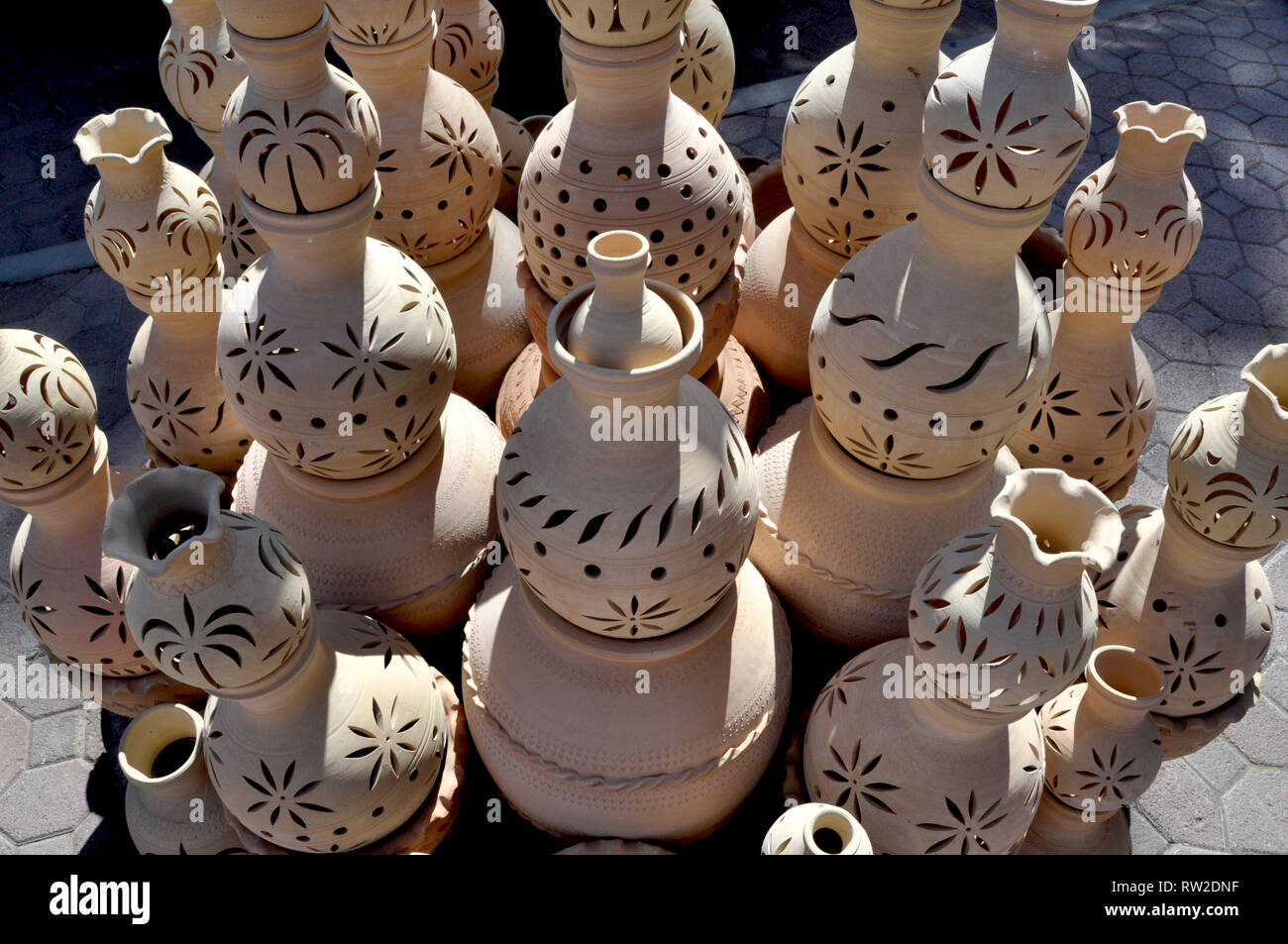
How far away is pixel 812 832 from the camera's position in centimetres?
175

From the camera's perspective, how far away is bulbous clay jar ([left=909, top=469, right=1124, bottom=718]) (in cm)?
167

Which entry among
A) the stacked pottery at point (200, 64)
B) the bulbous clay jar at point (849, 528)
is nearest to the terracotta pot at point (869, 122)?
the bulbous clay jar at point (849, 528)

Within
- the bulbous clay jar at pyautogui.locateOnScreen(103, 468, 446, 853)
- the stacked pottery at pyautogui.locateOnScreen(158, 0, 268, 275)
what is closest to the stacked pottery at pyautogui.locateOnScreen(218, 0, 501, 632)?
the bulbous clay jar at pyautogui.locateOnScreen(103, 468, 446, 853)

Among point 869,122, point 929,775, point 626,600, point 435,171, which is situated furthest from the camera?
point 435,171

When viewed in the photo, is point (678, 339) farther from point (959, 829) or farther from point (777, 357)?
point (777, 357)

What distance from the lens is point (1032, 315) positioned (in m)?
2.02

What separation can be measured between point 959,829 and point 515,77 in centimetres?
528

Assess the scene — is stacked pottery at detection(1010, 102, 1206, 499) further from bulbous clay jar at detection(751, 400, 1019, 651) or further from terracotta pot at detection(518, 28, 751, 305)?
terracotta pot at detection(518, 28, 751, 305)

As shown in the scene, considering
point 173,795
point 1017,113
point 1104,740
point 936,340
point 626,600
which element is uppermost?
point 1017,113

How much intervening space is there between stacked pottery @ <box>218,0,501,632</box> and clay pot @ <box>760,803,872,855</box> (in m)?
1.10

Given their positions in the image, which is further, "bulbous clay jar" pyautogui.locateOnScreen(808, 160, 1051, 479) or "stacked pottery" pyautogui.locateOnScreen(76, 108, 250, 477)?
"stacked pottery" pyautogui.locateOnScreen(76, 108, 250, 477)

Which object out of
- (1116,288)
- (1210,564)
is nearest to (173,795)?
(1210,564)

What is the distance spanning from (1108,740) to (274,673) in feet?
5.79

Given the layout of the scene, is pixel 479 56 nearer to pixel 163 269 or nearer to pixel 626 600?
pixel 163 269
